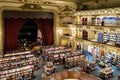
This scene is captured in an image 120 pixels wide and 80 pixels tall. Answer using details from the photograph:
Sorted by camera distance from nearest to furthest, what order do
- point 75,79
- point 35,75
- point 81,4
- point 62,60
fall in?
point 75,79, point 35,75, point 62,60, point 81,4

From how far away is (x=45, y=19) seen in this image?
22047 mm

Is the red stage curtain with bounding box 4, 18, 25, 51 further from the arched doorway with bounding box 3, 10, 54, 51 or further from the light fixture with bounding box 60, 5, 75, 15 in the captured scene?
the light fixture with bounding box 60, 5, 75, 15

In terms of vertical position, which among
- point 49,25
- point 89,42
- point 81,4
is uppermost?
point 81,4

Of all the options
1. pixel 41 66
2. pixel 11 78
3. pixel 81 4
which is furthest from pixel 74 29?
pixel 11 78

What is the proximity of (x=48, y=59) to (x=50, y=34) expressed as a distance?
5.85m

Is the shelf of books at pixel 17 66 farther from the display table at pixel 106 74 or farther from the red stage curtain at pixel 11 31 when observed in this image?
the display table at pixel 106 74

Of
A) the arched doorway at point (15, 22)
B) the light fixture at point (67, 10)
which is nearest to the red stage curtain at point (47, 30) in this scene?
the arched doorway at point (15, 22)

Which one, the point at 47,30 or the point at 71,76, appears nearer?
the point at 71,76

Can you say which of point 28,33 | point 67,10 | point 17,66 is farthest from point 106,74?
point 28,33

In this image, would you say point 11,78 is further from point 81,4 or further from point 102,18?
point 81,4

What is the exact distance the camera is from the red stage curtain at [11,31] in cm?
1916

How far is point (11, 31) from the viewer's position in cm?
1956

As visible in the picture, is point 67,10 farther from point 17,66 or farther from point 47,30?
point 17,66

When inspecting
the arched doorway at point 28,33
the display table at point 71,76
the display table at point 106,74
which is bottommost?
the display table at point 106,74
